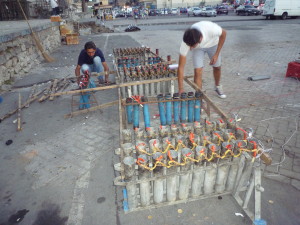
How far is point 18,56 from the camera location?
8.67 meters

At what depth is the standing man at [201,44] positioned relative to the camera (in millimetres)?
4016

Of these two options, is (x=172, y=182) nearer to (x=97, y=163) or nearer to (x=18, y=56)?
(x=97, y=163)

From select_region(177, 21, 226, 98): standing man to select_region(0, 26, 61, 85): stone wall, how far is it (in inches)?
258

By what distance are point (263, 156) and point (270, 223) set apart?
0.86 metres

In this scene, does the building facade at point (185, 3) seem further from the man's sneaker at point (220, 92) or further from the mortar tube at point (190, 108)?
the mortar tube at point (190, 108)

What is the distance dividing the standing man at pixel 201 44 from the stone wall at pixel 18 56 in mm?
6549

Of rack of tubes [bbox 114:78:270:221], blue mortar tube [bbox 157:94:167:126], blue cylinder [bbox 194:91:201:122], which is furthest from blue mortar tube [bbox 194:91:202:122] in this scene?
rack of tubes [bbox 114:78:270:221]

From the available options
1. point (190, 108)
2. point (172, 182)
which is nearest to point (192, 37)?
point (190, 108)

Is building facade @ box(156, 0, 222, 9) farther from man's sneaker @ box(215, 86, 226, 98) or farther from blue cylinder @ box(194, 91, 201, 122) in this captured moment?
blue cylinder @ box(194, 91, 201, 122)

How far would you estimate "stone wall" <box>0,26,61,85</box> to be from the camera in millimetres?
7609

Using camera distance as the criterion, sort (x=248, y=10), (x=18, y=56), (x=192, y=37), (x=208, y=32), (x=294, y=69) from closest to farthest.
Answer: (x=192, y=37), (x=208, y=32), (x=294, y=69), (x=18, y=56), (x=248, y=10)

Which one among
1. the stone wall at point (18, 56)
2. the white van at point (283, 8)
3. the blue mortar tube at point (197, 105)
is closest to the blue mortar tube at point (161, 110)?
the blue mortar tube at point (197, 105)

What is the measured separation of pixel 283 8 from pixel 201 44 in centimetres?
2691

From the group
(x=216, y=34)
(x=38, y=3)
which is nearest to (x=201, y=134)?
(x=216, y=34)
